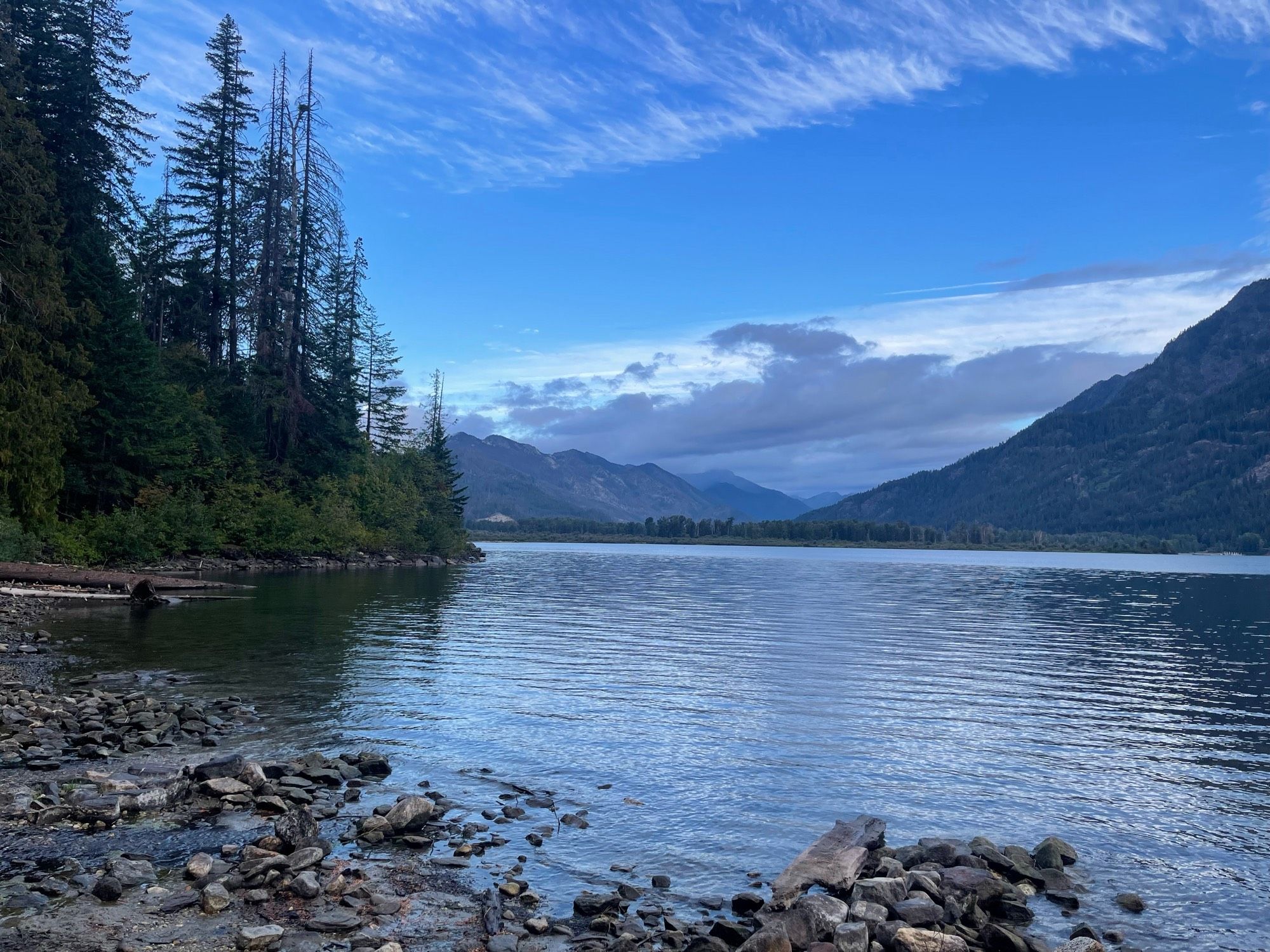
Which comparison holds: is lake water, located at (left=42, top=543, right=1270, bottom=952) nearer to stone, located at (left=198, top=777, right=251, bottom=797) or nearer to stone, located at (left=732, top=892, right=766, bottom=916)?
stone, located at (left=732, top=892, right=766, bottom=916)

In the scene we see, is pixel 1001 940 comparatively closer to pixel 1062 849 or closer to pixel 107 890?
pixel 1062 849

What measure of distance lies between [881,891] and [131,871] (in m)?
8.45

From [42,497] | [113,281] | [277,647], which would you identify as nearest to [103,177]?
[113,281]

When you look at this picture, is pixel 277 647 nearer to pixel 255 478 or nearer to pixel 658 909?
pixel 658 909

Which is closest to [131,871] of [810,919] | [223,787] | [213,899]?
[213,899]

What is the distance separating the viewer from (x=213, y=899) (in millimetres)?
8852

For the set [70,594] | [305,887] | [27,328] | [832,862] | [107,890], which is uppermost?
[27,328]

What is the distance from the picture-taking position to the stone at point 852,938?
27.3ft

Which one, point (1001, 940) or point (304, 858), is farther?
point (304, 858)

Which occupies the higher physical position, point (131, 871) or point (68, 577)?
point (68, 577)

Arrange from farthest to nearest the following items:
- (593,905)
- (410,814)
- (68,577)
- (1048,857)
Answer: (68,577)
(410,814)
(1048,857)
(593,905)

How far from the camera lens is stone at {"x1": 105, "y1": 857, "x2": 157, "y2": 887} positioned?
9352mm

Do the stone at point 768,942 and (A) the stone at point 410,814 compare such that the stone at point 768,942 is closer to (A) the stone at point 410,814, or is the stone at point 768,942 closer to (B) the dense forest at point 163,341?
(A) the stone at point 410,814

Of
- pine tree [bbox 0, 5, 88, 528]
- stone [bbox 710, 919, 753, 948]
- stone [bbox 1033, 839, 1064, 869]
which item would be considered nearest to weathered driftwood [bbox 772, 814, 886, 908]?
stone [bbox 710, 919, 753, 948]
